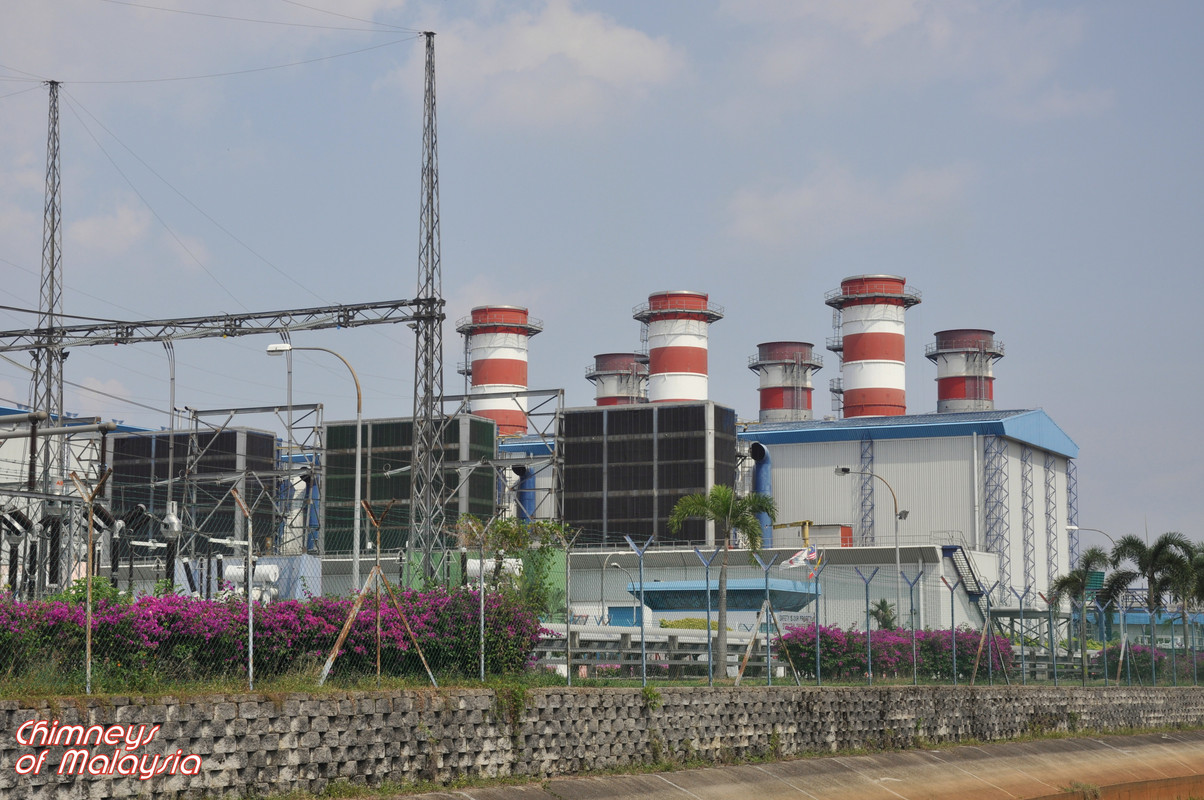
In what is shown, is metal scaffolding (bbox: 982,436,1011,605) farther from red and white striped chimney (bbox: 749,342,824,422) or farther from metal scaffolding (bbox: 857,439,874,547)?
red and white striped chimney (bbox: 749,342,824,422)

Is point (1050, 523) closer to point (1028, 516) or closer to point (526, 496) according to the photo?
point (1028, 516)

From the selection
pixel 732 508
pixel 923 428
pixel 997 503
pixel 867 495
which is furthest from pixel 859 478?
pixel 732 508

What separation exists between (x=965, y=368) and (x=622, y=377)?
25.2 metres

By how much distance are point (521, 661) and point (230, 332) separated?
34.6m

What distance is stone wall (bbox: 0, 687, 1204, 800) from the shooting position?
13445mm

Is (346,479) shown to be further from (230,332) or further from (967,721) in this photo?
(967,721)

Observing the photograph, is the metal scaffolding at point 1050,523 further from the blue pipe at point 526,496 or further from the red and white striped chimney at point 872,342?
the blue pipe at point 526,496

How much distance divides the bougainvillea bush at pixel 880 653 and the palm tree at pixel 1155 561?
20972mm

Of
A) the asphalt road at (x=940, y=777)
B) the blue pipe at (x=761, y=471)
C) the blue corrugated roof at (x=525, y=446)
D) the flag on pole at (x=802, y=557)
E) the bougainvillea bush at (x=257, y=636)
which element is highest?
the blue corrugated roof at (x=525, y=446)

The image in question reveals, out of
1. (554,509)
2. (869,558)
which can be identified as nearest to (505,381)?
(554,509)

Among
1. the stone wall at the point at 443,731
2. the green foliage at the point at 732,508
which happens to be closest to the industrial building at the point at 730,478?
the green foliage at the point at 732,508

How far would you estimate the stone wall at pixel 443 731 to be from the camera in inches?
529

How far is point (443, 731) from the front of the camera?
1738cm

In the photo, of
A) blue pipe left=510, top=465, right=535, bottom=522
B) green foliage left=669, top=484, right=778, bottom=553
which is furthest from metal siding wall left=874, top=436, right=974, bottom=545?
green foliage left=669, top=484, right=778, bottom=553
